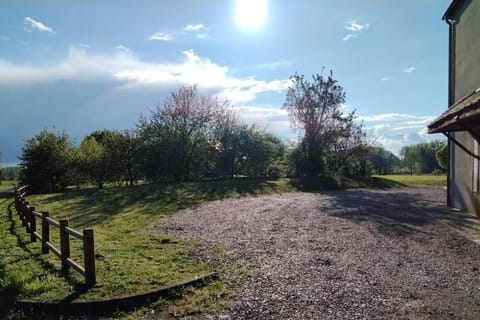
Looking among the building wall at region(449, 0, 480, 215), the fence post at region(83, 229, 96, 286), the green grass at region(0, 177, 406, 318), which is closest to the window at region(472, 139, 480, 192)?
the building wall at region(449, 0, 480, 215)

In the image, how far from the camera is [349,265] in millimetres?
5848

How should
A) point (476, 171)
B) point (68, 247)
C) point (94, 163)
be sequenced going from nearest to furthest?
point (68, 247) → point (476, 171) → point (94, 163)

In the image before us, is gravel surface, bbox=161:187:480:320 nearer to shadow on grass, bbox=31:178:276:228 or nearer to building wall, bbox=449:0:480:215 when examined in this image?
building wall, bbox=449:0:480:215

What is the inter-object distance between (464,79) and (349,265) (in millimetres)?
8611

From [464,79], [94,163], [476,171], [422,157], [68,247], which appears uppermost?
[464,79]

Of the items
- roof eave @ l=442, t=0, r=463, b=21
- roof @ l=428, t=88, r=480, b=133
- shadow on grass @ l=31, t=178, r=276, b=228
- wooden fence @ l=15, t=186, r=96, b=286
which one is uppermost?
roof eave @ l=442, t=0, r=463, b=21

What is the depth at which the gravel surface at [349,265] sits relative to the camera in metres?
4.19

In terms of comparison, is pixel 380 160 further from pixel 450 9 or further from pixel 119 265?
pixel 119 265

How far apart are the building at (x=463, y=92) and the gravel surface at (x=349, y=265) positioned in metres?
1.56

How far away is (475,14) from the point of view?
10602 mm

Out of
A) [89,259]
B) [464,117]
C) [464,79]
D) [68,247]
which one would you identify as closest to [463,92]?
[464,79]

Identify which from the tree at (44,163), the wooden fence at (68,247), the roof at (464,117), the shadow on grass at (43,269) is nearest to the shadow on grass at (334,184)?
the roof at (464,117)

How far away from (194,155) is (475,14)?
20420mm

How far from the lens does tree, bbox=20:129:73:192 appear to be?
79.9 ft
